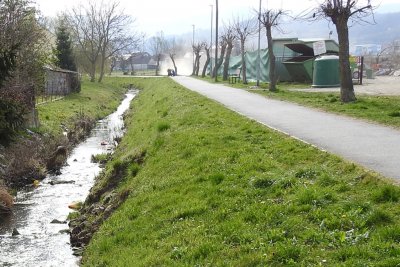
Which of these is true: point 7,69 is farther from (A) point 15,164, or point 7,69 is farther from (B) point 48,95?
(B) point 48,95

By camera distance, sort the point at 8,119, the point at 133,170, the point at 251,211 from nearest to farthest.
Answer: the point at 251,211 → the point at 133,170 → the point at 8,119

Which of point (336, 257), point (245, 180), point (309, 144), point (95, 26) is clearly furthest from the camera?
point (95, 26)

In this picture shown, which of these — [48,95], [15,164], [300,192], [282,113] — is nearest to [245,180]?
[300,192]

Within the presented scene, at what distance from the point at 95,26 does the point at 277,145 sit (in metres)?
60.4

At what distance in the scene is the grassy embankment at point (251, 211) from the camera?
527 centimetres

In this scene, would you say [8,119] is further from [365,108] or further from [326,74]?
[326,74]

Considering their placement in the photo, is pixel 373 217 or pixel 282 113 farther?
pixel 282 113

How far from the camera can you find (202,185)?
851 cm

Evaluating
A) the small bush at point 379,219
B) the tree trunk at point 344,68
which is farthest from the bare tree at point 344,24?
the small bush at point 379,219

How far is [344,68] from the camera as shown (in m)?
17.7

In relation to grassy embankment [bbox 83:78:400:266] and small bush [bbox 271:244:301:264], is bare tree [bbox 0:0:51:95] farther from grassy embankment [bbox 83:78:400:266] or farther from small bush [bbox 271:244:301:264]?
small bush [bbox 271:244:301:264]

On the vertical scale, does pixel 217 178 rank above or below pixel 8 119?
below

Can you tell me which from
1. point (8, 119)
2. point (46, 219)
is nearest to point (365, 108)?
point (46, 219)

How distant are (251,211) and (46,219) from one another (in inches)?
249
